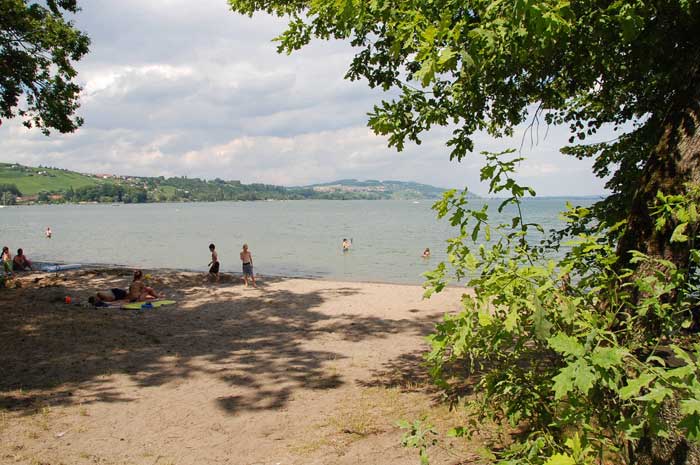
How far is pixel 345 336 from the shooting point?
408 inches

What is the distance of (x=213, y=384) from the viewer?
730 centimetres

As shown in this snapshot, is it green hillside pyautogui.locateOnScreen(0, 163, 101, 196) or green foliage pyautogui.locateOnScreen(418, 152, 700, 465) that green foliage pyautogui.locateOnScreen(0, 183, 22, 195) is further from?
green foliage pyautogui.locateOnScreen(418, 152, 700, 465)

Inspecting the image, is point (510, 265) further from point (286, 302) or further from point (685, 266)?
point (286, 302)

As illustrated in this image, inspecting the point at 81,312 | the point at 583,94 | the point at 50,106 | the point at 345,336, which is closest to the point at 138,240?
the point at 50,106

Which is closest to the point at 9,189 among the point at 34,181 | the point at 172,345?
the point at 34,181

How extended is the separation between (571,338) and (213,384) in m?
6.23

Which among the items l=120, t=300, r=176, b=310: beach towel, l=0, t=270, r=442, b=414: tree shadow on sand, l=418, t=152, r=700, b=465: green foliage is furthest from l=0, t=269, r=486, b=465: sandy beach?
l=418, t=152, r=700, b=465: green foliage

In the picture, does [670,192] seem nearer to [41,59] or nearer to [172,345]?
[172,345]

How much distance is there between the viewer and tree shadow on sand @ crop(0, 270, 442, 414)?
275 inches

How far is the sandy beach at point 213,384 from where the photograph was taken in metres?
5.13

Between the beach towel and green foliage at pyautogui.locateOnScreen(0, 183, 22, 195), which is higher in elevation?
green foliage at pyautogui.locateOnScreen(0, 183, 22, 195)

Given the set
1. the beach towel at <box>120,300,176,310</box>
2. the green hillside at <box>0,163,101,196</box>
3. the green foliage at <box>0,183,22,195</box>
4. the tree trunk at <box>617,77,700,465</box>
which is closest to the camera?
the tree trunk at <box>617,77,700,465</box>

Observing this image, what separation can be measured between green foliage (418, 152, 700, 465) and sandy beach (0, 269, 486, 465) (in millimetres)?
993

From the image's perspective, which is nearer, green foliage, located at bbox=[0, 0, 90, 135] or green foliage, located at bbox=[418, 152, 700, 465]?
green foliage, located at bbox=[418, 152, 700, 465]
